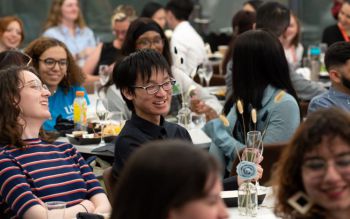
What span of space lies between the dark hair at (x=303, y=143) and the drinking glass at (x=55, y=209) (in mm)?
1223

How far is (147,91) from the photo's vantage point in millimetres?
3912

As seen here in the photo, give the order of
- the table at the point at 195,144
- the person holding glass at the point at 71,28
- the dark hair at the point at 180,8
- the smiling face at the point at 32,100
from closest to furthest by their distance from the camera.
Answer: the smiling face at the point at 32,100, the table at the point at 195,144, the dark hair at the point at 180,8, the person holding glass at the point at 71,28

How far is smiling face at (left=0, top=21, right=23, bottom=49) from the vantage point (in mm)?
8266

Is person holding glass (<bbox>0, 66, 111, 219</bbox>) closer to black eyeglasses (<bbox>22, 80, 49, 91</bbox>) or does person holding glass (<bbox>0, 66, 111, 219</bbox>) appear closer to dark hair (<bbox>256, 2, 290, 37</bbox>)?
black eyeglasses (<bbox>22, 80, 49, 91</bbox>)

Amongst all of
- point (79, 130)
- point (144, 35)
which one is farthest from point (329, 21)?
point (79, 130)

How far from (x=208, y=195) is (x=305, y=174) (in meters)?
0.56

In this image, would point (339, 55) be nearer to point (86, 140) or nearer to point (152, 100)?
point (152, 100)

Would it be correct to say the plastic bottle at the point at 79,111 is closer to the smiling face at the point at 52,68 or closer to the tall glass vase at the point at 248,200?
the smiling face at the point at 52,68

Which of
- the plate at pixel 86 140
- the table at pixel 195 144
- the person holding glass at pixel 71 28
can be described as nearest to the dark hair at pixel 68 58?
the table at pixel 195 144

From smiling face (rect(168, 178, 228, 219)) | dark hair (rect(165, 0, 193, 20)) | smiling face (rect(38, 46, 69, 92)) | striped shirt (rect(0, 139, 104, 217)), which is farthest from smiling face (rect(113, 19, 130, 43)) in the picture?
smiling face (rect(168, 178, 228, 219))

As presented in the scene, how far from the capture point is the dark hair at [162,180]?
1706 millimetres

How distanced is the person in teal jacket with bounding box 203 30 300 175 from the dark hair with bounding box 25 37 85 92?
5.56ft

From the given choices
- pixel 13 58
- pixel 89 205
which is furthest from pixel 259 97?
pixel 13 58

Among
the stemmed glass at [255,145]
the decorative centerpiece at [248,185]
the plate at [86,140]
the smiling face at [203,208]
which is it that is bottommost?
the plate at [86,140]
